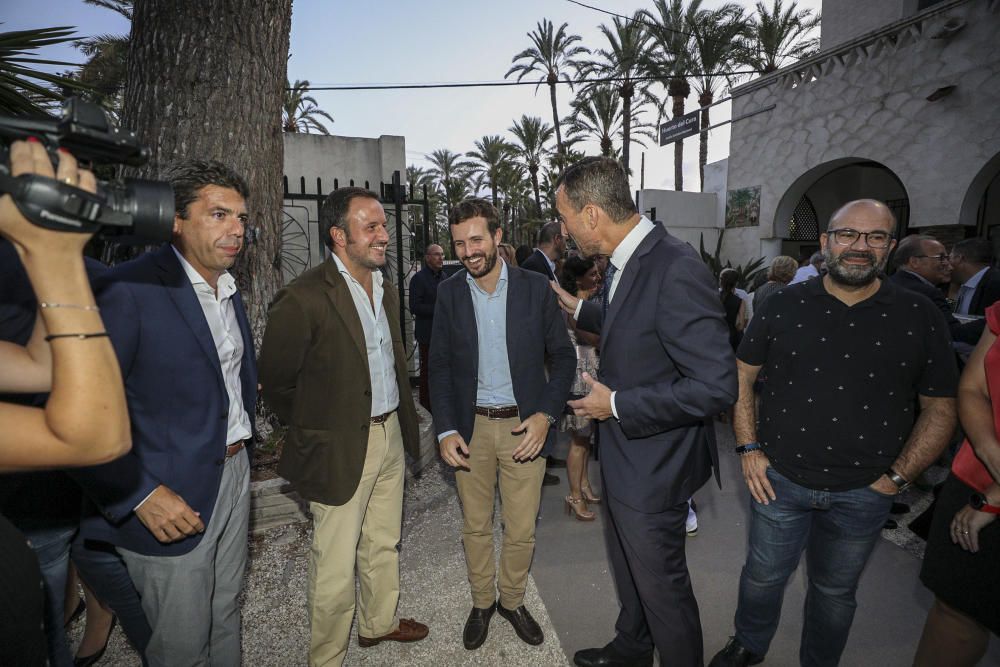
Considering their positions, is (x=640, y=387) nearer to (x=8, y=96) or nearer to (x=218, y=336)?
(x=218, y=336)

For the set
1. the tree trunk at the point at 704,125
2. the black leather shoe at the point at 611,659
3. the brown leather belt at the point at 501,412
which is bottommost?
the black leather shoe at the point at 611,659

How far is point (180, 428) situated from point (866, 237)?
2.82 metres

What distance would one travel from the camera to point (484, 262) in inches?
103

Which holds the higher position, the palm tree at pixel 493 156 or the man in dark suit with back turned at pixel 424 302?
the palm tree at pixel 493 156

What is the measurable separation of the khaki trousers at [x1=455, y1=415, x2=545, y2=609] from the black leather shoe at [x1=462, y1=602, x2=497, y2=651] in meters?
0.11

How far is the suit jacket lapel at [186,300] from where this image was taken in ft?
5.82

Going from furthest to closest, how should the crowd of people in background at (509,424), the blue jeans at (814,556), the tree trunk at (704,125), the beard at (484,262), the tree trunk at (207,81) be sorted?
the tree trunk at (704,125)
the tree trunk at (207,81)
the beard at (484,262)
the blue jeans at (814,556)
the crowd of people in background at (509,424)

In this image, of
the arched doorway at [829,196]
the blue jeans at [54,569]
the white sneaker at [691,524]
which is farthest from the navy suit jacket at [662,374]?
the arched doorway at [829,196]

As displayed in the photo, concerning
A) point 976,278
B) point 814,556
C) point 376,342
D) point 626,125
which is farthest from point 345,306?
point 626,125

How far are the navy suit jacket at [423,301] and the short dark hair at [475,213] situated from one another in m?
3.63

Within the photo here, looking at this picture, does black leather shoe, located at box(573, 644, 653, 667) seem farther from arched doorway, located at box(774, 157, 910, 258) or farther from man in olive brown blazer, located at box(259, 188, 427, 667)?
arched doorway, located at box(774, 157, 910, 258)

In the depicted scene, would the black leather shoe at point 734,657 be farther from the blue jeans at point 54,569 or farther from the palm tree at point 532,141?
the palm tree at point 532,141

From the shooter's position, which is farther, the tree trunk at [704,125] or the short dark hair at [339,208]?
the tree trunk at [704,125]

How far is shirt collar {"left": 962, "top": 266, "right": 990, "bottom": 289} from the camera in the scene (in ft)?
14.3
